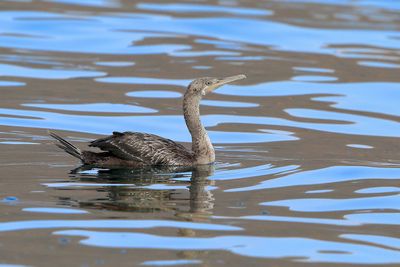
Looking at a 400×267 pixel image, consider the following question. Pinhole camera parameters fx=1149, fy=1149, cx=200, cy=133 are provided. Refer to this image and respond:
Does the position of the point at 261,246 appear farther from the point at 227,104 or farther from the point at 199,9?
the point at 199,9

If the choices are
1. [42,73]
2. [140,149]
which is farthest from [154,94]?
[140,149]

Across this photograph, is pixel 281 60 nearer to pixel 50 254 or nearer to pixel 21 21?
pixel 21 21

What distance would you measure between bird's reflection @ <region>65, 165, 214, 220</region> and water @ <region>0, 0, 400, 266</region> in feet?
0.08

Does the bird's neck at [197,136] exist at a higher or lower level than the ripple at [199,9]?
lower

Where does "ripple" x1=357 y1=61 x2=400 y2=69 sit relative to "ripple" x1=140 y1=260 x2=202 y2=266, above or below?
above

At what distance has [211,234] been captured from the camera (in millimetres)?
10414

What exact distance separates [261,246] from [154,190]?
2745 mm

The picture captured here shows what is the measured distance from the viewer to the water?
33.4 ft

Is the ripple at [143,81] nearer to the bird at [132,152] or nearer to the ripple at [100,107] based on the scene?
the ripple at [100,107]

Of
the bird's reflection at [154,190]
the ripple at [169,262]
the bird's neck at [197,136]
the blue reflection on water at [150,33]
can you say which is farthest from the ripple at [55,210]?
the blue reflection on water at [150,33]

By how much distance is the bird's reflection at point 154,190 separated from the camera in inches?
453

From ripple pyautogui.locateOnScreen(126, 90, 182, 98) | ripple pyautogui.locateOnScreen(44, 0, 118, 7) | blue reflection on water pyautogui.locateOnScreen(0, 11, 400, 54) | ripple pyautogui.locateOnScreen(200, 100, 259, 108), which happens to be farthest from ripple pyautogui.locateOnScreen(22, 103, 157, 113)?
ripple pyautogui.locateOnScreen(44, 0, 118, 7)

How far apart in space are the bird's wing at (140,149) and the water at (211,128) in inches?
10.7

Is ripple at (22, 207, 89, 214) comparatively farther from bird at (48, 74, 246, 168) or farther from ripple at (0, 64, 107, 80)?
ripple at (0, 64, 107, 80)
